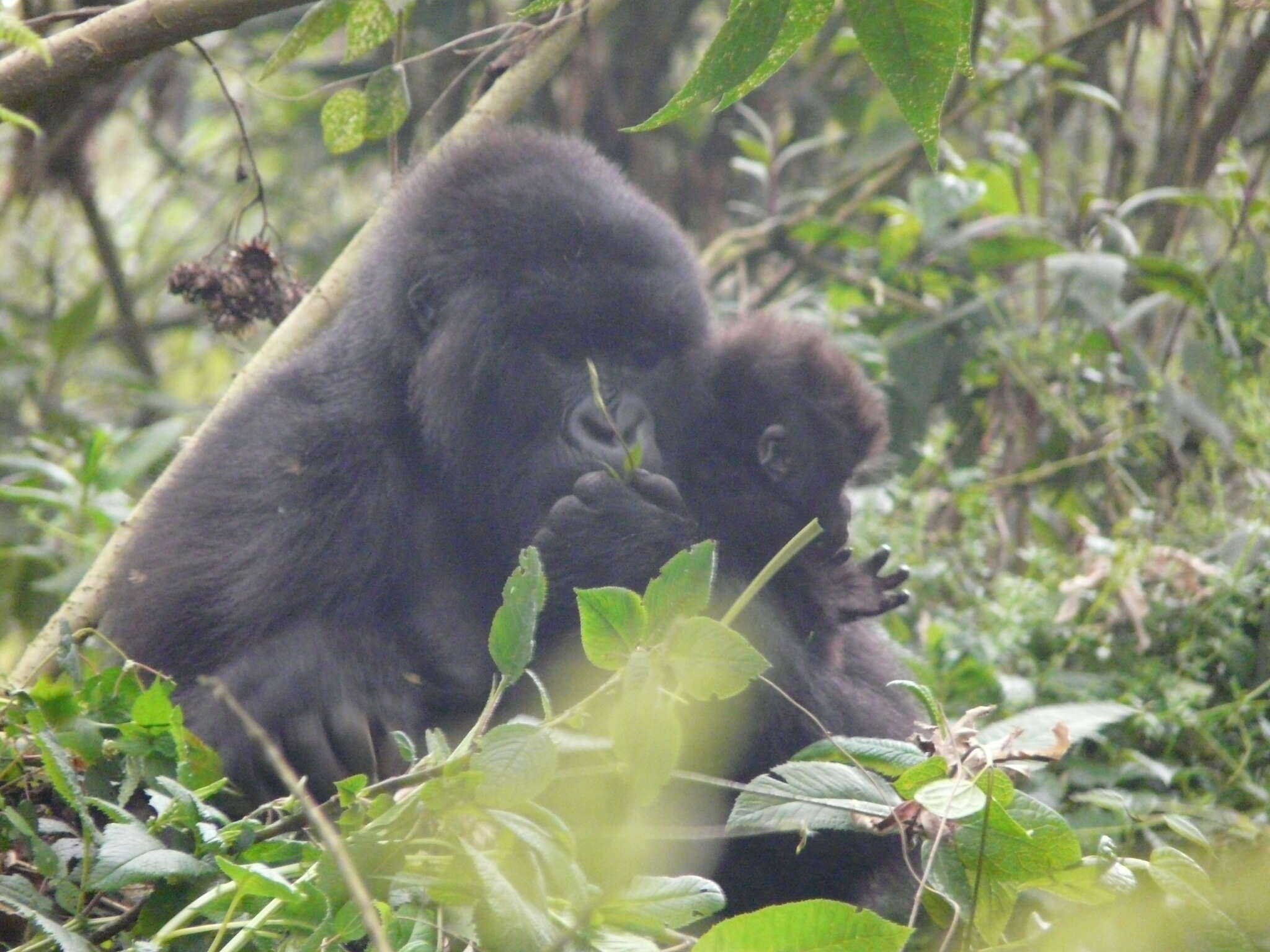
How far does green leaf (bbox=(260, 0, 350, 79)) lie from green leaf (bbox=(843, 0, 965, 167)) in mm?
879

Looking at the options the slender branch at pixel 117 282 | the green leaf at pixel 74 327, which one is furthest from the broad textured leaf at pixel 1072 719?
the slender branch at pixel 117 282

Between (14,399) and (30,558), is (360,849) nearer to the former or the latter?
(30,558)

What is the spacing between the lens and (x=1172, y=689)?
2213 millimetres

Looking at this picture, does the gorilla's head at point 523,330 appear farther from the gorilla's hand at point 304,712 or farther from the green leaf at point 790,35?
the green leaf at point 790,35

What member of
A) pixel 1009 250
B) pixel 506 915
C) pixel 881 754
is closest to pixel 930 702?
pixel 881 754

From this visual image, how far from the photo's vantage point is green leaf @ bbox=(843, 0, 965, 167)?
1137 millimetres

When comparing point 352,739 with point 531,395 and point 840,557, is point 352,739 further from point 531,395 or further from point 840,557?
point 840,557

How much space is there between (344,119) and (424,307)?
0.35 m

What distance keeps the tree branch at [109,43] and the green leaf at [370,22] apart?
0.29 metres

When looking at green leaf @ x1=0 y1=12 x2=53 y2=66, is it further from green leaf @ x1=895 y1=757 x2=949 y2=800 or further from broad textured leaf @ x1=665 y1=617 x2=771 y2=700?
green leaf @ x1=895 y1=757 x2=949 y2=800

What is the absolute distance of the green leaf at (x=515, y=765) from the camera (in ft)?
3.26

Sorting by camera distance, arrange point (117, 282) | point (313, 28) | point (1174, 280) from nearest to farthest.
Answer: point (313, 28) → point (1174, 280) → point (117, 282)

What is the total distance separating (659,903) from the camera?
1.08 meters

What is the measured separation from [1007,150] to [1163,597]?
5.52 ft
